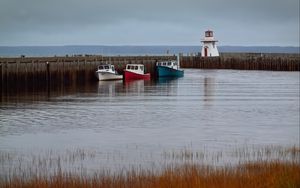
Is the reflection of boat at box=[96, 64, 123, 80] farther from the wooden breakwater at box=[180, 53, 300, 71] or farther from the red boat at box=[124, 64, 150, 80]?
the wooden breakwater at box=[180, 53, 300, 71]

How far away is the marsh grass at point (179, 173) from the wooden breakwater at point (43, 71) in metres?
36.9

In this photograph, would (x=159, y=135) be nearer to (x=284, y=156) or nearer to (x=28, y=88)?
(x=284, y=156)

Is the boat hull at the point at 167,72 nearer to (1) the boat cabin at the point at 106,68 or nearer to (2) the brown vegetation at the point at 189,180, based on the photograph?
(1) the boat cabin at the point at 106,68

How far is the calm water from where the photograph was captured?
85.1 ft

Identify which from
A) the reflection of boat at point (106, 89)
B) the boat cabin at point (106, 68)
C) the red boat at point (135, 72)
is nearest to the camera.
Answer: the reflection of boat at point (106, 89)

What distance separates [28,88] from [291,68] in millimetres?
58143

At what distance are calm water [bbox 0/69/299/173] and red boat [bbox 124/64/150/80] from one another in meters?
21.6

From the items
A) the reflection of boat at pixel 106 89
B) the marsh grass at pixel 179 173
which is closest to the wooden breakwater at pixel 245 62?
the reflection of boat at pixel 106 89

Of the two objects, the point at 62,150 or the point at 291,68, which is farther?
the point at 291,68

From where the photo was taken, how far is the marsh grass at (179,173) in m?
15.4

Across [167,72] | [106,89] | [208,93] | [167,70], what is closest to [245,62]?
[167,72]

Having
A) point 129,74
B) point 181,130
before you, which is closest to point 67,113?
point 181,130

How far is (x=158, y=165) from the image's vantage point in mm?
21094

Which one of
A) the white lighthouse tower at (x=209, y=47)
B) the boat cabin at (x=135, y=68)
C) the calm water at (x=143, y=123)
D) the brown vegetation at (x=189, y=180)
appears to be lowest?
the calm water at (x=143, y=123)
